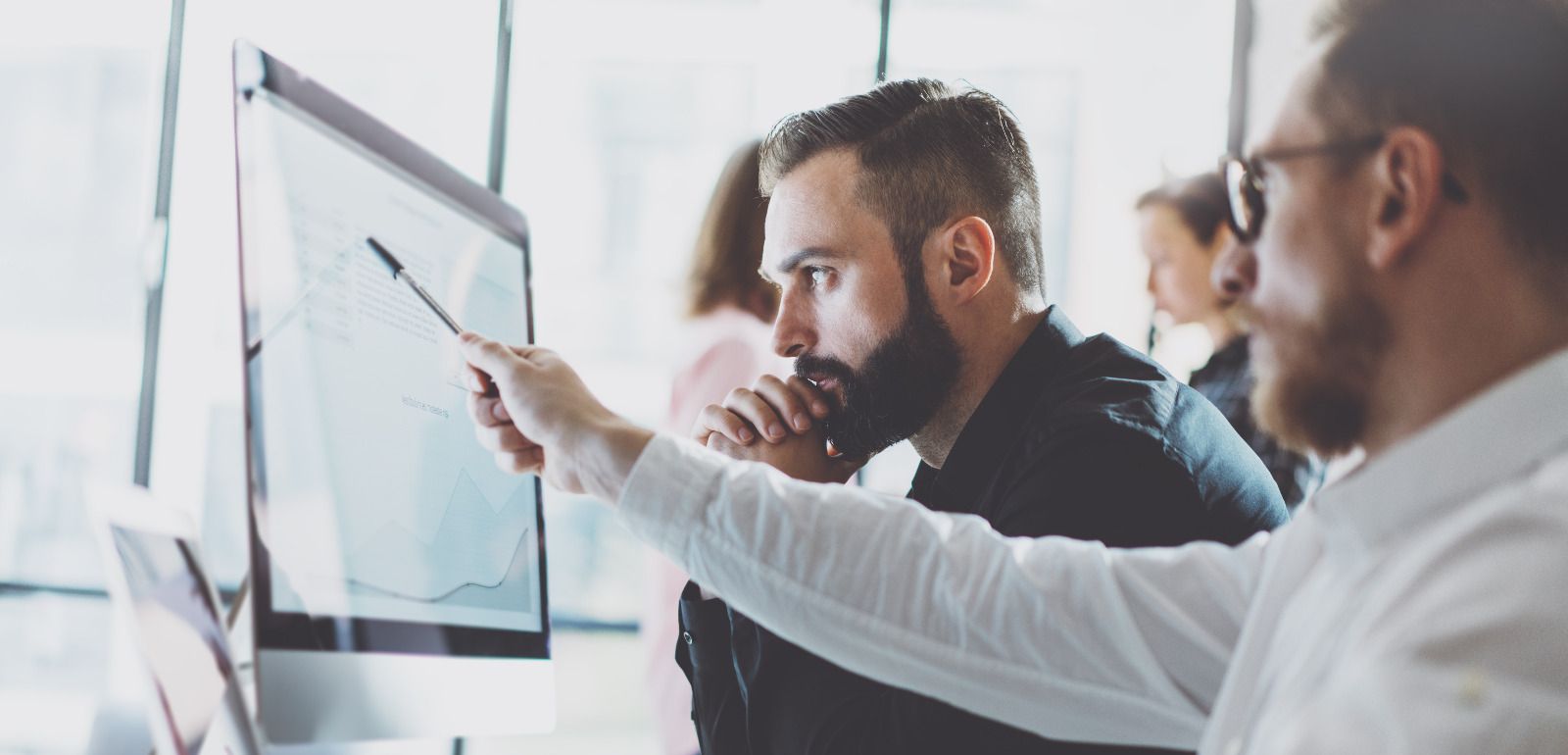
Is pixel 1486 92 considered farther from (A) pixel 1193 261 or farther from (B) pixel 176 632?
(A) pixel 1193 261

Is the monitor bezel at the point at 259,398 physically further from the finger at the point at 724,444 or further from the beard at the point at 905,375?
the beard at the point at 905,375

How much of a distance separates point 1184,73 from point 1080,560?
3.98 metres

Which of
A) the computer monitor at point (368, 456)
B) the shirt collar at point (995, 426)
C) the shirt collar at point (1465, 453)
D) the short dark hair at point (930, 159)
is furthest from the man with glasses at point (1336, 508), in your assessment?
the short dark hair at point (930, 159)

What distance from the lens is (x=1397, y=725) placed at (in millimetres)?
532

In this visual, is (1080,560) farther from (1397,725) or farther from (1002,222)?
(1002,222)

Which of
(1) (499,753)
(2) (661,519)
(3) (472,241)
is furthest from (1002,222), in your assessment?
(1) (499,753)

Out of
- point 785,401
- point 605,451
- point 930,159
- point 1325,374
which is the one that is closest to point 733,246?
point 930,159

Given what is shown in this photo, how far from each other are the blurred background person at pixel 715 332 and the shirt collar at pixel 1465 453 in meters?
1.66

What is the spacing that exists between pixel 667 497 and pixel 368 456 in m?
0.28

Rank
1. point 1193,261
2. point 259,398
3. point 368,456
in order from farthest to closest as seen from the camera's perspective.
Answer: point 1193,261 < point 368,456 < point 259,398

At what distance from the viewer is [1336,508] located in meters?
0.71

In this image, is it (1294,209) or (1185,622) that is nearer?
(1294,209)

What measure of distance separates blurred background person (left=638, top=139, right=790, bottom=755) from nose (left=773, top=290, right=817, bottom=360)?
78 cm

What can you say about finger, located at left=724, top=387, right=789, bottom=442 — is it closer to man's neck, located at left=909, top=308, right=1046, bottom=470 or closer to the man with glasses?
man's neck, located at left=909, top=308, right=1046, bottom=470
